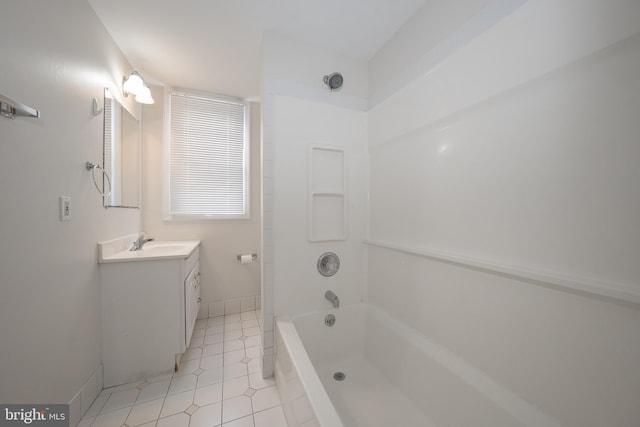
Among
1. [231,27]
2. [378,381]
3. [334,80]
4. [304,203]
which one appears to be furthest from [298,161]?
[378,381]

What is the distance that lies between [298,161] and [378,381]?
166 cm

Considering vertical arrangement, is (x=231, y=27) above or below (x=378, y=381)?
above

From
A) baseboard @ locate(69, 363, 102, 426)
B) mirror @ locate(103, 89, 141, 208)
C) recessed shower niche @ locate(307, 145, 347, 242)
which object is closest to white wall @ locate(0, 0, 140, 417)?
baseboard @ locate(69, 363, 102, 426)

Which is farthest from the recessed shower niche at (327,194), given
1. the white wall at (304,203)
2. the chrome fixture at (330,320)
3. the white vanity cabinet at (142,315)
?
the white vanity cabinet at (142,315)

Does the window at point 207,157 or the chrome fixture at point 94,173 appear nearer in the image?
the chrome fixture at point 94,173

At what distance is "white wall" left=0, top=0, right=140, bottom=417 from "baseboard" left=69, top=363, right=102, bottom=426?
19 mm

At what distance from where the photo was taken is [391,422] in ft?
3.84

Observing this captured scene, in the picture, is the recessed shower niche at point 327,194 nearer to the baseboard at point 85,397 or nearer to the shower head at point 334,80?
the shower head at point 334,80

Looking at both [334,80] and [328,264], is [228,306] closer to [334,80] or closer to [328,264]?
[328,264]

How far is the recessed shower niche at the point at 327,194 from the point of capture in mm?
1673

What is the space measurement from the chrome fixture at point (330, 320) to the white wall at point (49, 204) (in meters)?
1.50

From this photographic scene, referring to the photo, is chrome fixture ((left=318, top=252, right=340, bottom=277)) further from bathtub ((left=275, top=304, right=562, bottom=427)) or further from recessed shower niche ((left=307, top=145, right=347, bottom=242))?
bathtub ((left=275, top=304, right=562, bottom=427))

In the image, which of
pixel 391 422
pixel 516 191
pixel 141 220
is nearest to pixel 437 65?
pixel 516 191

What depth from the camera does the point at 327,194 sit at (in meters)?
1.72
